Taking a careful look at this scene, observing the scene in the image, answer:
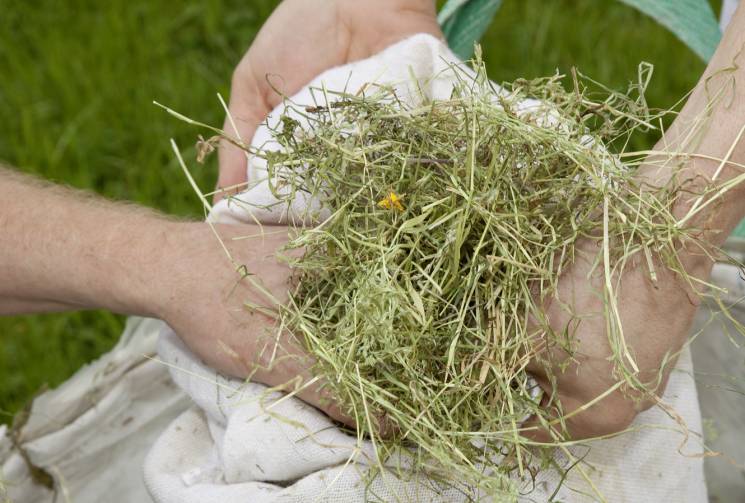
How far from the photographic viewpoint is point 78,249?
117 cm

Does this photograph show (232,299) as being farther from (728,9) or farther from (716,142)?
(728,9)

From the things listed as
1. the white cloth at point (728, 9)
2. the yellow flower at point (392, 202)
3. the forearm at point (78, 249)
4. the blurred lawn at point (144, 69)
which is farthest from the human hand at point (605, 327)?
the blurred lawn at point (144, 69)

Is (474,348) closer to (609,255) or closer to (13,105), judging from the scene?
(609,255)

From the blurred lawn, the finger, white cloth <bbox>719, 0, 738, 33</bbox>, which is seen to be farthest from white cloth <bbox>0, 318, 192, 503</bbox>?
white cloth <bbox>719, 0, 738, 33</bbox>

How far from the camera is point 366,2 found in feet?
4.44

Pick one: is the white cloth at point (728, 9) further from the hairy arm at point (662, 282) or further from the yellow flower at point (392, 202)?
the yellow flower at point (392, 202)

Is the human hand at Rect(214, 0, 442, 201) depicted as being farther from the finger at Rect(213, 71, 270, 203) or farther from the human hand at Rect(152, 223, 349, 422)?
the human hand at Rect(152, 223, 349, 422)

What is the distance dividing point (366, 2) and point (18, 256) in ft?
2.05

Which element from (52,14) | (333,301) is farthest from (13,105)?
(333,301)

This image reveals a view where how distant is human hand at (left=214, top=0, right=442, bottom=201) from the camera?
133cm

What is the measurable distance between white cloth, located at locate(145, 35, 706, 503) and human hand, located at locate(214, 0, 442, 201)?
12cm

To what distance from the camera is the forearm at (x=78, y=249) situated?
115 centimetres

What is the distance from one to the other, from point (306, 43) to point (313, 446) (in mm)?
619

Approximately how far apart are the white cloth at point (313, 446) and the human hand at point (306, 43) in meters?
0.12
